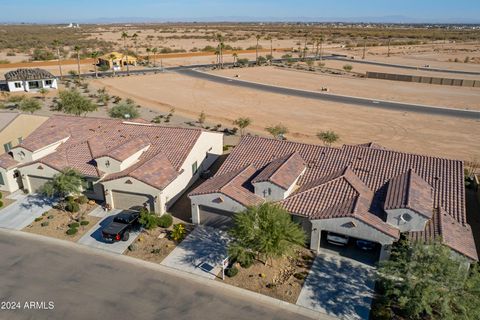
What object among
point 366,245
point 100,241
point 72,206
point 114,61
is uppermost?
point 114,61

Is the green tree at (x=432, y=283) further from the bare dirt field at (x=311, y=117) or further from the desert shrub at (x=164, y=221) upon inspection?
the bare dirt field at (x=311, y=117)

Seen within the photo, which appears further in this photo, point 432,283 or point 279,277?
point 279,277

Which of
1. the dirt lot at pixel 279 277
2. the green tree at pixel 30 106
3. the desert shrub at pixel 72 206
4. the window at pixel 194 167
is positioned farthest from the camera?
the green tree at pixel 30 106

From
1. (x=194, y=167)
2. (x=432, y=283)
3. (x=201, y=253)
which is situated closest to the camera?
(x=432, y=283)

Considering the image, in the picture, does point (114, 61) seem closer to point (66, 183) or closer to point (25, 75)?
point (25, 75)

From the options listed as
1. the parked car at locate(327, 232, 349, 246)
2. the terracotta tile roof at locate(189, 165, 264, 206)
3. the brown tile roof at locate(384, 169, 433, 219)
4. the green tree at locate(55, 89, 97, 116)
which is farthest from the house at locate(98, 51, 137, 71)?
the brown tile roof at locate(384, 169, 433, 219)

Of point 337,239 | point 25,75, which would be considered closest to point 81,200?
point 337,239

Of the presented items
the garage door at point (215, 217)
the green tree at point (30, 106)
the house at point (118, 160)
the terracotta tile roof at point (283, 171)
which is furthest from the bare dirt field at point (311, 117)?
the garage door at point (215, 217)
